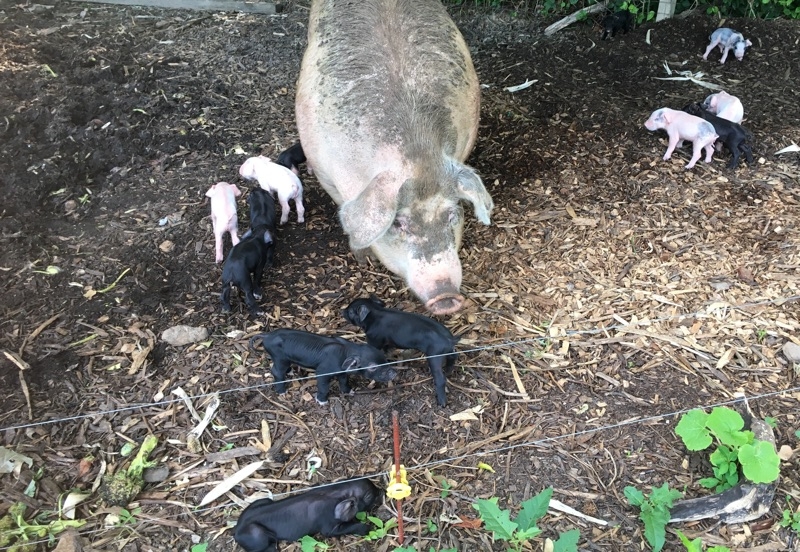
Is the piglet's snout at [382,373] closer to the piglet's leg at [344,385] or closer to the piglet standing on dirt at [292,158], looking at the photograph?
the piglet's leg at [344,385]

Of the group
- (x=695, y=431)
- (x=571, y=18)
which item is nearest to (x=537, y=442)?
(x=695, y=431)

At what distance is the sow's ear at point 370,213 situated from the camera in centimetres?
365

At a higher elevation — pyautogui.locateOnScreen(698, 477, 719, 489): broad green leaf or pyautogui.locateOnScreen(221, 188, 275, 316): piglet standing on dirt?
pyautogui.locateOnScreen(221, 188, 275, 316): piglet standing on dirt

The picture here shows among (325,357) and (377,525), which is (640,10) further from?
(377,525)

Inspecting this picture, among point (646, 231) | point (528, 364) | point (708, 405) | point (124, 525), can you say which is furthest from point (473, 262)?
point (124, 525)

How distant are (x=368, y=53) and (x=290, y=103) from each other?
7.18 feet

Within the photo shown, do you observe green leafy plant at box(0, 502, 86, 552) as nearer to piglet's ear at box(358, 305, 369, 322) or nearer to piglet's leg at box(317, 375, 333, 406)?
piglet's leg at box(317, 375, 333, 406)

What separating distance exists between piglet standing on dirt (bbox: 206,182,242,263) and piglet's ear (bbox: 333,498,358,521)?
2.29 m

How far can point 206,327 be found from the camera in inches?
162

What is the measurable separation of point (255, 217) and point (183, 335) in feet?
3.36

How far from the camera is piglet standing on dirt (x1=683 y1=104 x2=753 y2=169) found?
5270mm

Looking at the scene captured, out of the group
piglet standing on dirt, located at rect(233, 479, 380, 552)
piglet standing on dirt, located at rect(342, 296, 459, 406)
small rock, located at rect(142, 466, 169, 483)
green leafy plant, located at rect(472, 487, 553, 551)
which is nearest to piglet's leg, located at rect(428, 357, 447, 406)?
piglet standing on dirt, located at rect(342, 296, 459, 406)

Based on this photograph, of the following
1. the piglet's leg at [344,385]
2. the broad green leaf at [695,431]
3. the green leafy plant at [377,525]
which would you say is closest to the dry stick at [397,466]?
the green leafy plant at [377,525]

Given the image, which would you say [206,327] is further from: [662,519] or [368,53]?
[662,519]
